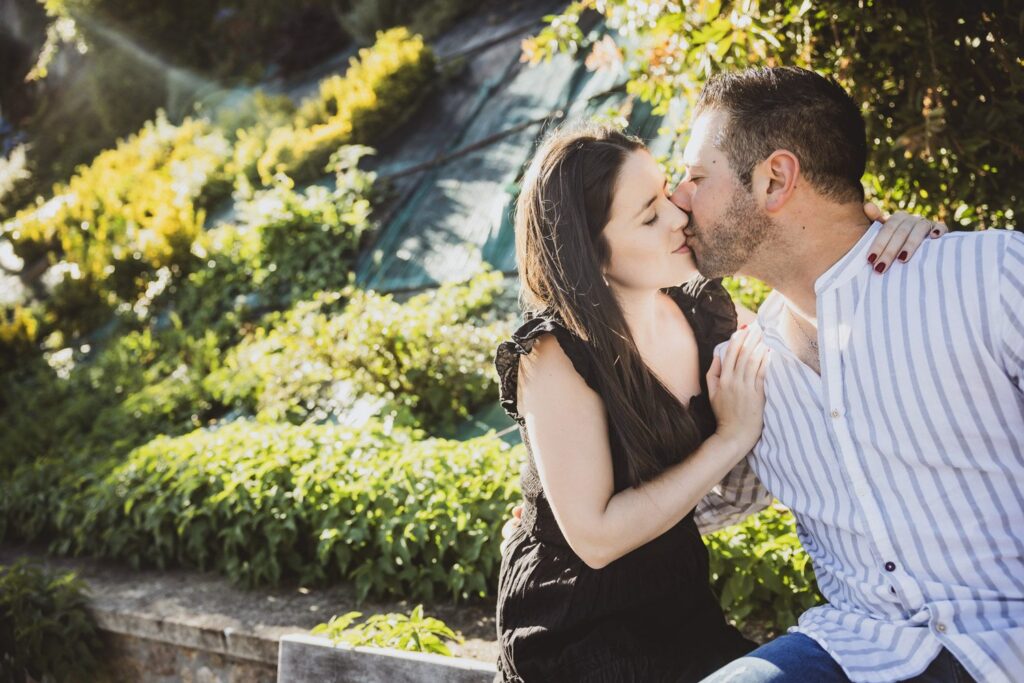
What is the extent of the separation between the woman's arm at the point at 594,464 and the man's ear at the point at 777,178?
419 millimetres

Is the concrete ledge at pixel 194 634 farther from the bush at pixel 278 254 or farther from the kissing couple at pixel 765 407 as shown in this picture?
the bush at pixel 278 254

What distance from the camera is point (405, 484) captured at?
404cm

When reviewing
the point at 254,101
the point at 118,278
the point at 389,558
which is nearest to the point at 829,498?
the point at 389,558

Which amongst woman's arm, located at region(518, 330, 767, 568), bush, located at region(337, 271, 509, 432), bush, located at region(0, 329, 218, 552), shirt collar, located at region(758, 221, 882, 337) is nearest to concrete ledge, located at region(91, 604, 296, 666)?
bush, located at region(0, 329, 218, 552)

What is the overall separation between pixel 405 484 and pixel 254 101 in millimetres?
9135

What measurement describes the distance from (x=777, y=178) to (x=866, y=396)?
54cm

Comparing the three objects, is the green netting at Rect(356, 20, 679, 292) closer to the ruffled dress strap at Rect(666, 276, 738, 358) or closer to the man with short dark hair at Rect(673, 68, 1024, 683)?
the ruffled dress strap at Rect(666, 276, 738, 358)

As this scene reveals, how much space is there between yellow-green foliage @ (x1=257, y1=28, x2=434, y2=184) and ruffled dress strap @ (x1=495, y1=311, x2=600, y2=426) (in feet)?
23.4

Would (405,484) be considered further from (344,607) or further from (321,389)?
(321,389)

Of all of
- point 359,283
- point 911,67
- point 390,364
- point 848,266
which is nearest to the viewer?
point 848,266

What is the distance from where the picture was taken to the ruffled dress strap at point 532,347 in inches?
84.3

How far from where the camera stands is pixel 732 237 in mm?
2195

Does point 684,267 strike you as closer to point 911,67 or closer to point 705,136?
point 705,136

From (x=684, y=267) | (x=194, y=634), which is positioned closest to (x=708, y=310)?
(x=684, y=267)
